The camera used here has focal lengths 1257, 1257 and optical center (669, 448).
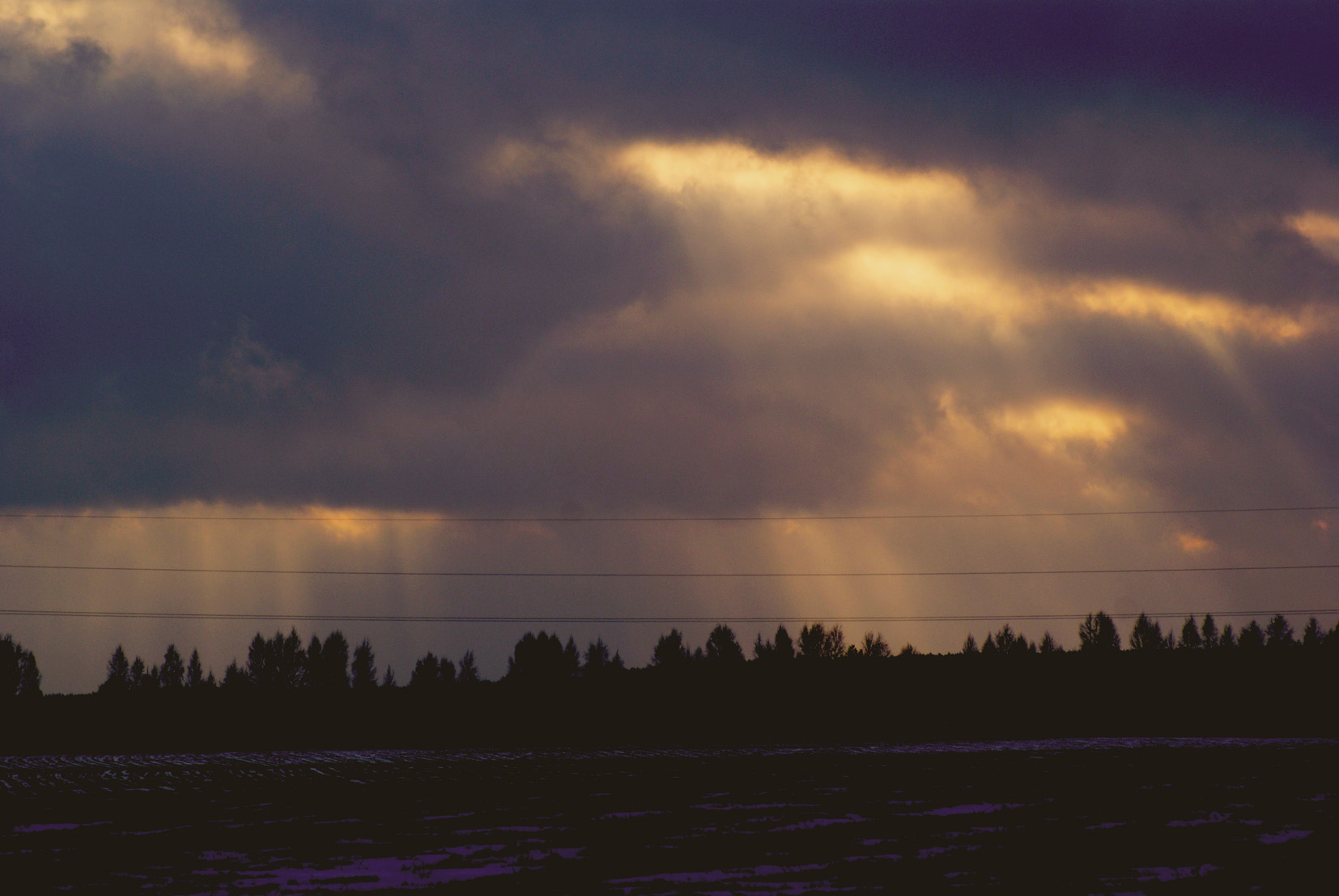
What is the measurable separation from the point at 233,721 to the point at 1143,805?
337 feet

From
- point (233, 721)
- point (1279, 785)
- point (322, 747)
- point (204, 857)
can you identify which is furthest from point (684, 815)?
point (233, 721)

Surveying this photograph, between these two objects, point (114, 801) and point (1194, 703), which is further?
point (1194, 703)

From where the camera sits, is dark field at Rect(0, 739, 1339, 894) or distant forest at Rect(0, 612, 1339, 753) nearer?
dark field at Rect(0, 739, 1339, 894)

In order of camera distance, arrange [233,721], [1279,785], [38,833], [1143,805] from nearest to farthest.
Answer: [38,833]
[1143,805]
[1279,785]
[233,721]

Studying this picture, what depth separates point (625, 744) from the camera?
10794 centimetres

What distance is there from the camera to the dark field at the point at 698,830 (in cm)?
2297

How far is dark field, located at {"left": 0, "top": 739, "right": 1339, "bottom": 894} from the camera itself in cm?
2297

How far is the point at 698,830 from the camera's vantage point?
3138 cm

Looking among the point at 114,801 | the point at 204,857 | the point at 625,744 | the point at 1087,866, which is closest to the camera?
the point at 1087,866

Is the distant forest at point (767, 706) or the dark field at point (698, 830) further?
the distant forest at point (767, 706)

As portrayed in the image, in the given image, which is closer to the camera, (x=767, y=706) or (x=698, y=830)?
(x=698, y=830)

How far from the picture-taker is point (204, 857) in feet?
90.6

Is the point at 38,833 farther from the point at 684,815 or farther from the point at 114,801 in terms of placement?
the point at 684,815

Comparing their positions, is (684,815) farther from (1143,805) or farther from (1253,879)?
(1253,879)
